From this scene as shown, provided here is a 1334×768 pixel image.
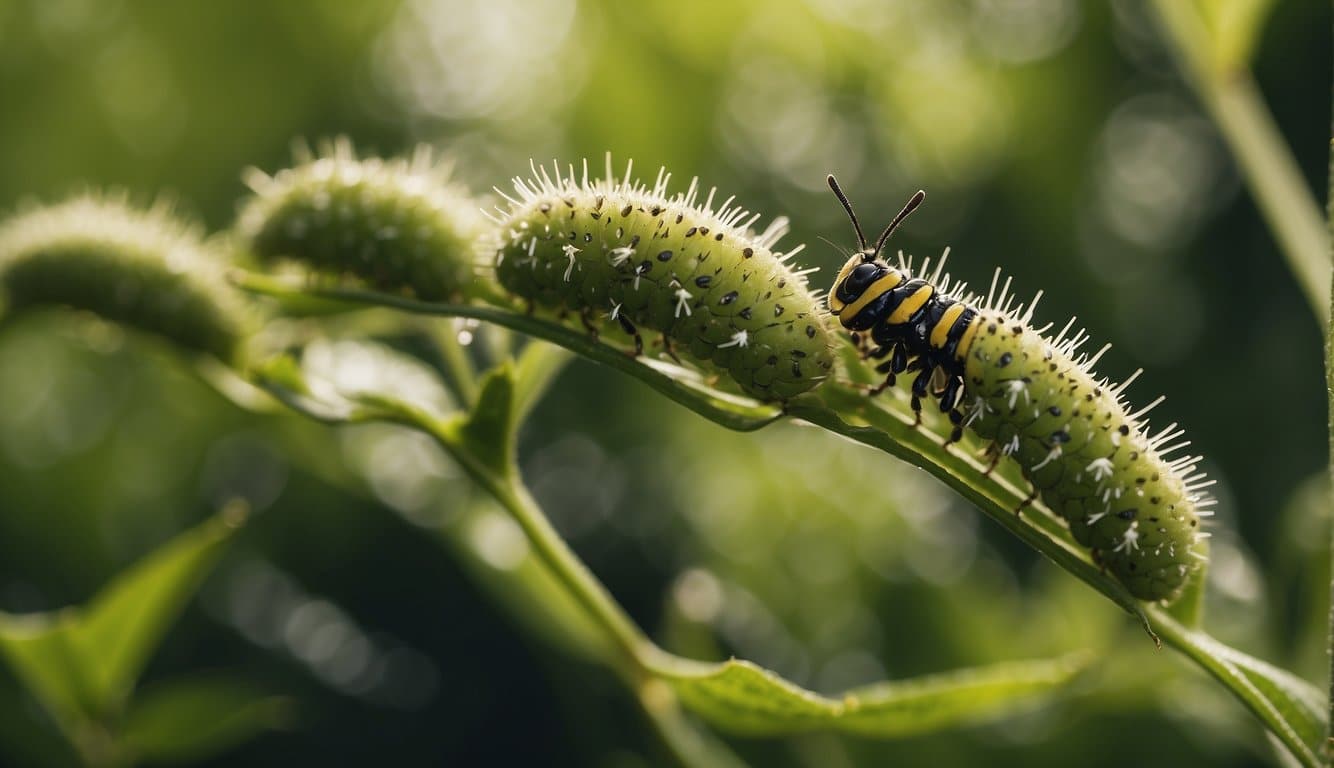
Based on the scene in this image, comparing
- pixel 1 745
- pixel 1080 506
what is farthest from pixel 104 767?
pixel 1080 506

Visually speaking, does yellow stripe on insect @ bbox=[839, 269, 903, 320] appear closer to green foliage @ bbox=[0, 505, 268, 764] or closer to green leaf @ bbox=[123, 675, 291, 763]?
green foliage @ bbox=[0, 505, 268, 764]

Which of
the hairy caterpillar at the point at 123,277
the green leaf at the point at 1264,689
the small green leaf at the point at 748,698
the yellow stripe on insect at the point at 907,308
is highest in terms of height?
the yellow stripe on insect at the point at 907,308

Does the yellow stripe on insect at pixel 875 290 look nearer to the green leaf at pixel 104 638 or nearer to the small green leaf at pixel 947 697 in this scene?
the small green leaf at pixel 947 697

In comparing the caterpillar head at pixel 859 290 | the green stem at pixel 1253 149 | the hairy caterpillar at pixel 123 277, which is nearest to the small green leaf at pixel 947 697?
Answer: the caterpillar head at pixel 859 290

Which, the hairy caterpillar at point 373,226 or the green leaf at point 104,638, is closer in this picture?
the hairy caterpillar at point 373,226

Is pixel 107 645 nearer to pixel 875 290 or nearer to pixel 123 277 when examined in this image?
pixel 123 277

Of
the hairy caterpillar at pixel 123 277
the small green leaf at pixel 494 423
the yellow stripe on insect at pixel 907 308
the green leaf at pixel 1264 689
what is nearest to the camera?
the green leaf at pixel 1264 689

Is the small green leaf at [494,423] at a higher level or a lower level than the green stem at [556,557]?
higher
